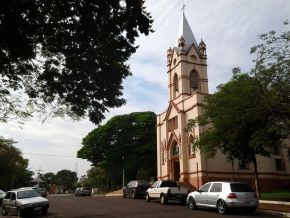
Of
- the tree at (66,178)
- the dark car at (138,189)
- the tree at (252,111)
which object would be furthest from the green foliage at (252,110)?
the tree at (66,178)

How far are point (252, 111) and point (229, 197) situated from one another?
7194mm

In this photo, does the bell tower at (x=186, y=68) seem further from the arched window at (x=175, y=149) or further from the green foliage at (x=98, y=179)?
the green foliage at (x=98, y=179)

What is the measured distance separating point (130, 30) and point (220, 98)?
16973 mm

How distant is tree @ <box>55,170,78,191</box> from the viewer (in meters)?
129

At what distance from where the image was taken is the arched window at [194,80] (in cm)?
4630

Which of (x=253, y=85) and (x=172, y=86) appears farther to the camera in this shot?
(x=172, y=86)

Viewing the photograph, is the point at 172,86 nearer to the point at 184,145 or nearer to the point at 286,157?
the point at 184,145

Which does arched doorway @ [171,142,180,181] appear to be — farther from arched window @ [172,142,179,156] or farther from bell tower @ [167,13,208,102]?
bell tower @ [167,13,208,102]

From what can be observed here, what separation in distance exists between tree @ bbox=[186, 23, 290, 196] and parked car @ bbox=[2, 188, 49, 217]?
13.3 m

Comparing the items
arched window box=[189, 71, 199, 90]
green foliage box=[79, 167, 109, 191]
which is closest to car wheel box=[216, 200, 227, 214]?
arched window box=[189, 71, 199, 90]

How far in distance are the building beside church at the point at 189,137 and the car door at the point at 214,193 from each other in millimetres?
16115

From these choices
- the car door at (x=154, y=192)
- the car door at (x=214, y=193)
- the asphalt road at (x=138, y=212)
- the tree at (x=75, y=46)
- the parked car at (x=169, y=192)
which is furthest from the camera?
the car door at (x=154, y=192)

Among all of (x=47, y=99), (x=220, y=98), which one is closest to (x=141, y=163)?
(x=220, y=98)

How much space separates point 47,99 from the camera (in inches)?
627
